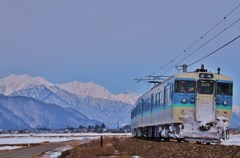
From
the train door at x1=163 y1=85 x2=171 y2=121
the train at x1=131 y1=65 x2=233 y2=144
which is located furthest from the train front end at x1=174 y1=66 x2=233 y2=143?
the train door at x1=163 y1=85 x2=171 y2=121

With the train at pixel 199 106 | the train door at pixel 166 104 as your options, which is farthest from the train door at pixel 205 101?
the train door at pixel 166 104

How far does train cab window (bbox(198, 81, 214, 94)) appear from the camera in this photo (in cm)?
2881

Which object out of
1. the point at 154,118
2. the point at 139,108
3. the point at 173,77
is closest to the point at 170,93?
the point at 173,77

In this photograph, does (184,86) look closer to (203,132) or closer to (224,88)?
(224,88)

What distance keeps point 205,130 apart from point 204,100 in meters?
1.72

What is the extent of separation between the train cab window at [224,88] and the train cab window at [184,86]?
1396mm

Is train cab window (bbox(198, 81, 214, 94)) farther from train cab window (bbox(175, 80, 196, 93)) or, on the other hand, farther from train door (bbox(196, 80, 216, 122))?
train cab window (bbox(175, 80, 196, 93))

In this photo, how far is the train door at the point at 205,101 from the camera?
28.2 meters

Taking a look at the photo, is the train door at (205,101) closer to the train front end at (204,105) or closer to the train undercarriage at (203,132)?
the train front end at (204,105)

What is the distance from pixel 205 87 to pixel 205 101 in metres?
0.81

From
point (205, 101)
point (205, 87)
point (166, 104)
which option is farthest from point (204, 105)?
point (166, 104)

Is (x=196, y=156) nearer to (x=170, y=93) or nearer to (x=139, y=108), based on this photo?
(x=170, y=93)

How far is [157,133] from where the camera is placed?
115 feet

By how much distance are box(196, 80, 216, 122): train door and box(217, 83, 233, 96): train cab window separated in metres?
0.32
